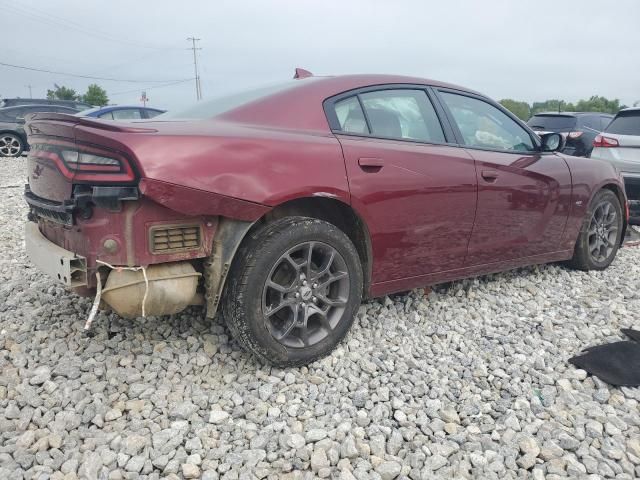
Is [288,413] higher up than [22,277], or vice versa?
[22,277]

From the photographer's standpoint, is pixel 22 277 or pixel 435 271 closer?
pixel 435 271

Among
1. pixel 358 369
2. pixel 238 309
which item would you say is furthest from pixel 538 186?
pixel 238 309

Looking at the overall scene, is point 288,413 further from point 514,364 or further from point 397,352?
point 514,364

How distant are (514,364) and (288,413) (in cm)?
129

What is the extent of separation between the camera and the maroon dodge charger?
2232 mm

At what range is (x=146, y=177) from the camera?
212cm

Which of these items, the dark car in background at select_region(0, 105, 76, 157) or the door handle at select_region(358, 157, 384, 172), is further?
the dark car in background at select_region(0, 105, 76, 157)

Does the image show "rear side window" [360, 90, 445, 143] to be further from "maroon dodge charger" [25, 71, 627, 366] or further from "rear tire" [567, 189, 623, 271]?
"rear tire" [567, 189, 623, 271]

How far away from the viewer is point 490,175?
3.38 metres

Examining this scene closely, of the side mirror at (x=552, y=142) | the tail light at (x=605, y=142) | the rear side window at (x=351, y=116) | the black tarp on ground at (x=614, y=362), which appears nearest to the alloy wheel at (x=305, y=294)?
the rear side window at (x=351, y=116)

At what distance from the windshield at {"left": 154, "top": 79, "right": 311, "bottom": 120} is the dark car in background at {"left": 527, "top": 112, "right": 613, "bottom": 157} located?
8594 millimetres

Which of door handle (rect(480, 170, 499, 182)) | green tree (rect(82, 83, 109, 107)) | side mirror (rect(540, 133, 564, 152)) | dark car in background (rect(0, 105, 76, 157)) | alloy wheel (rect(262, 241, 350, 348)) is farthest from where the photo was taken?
green tree (rect(82, 83, 109, 107))

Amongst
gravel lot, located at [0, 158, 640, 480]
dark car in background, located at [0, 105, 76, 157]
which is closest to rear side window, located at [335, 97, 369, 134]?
gravel lot, located at [0, 158, 640, 480]

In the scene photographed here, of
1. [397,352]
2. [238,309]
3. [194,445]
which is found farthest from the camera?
[397,352]
